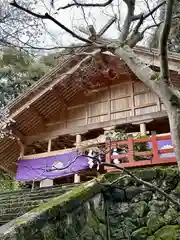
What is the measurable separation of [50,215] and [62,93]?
308 inches

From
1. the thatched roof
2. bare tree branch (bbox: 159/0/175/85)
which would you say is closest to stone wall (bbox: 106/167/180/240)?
bare tree branch (bbox: 159/0/175/85)

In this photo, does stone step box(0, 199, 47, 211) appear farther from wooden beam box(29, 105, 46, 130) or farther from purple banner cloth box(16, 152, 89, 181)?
wooden beam box(29, 105, 46, 130)

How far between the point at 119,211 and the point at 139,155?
216 centimetres

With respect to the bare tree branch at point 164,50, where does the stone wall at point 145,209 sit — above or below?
below

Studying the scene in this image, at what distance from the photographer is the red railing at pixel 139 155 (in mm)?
7105

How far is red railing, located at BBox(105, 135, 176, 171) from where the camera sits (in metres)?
7.11

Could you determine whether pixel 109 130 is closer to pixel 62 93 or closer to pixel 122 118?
pixel 122 118

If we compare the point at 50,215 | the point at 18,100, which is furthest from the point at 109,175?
Result: the point at 18,100

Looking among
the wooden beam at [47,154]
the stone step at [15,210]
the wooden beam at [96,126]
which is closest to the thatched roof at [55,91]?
the wooden beam at [96,126]

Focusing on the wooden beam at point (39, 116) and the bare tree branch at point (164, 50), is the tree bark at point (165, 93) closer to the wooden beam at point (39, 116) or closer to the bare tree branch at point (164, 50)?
the bare tree branch at point (164, 50)

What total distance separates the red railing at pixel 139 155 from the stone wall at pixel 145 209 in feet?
4.53

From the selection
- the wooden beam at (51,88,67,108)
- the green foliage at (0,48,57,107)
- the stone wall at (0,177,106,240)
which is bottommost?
the stone wall at (0,177,106,240)

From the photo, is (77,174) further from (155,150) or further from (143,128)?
(155,150)

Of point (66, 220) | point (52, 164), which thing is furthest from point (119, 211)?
point (52, 164)
